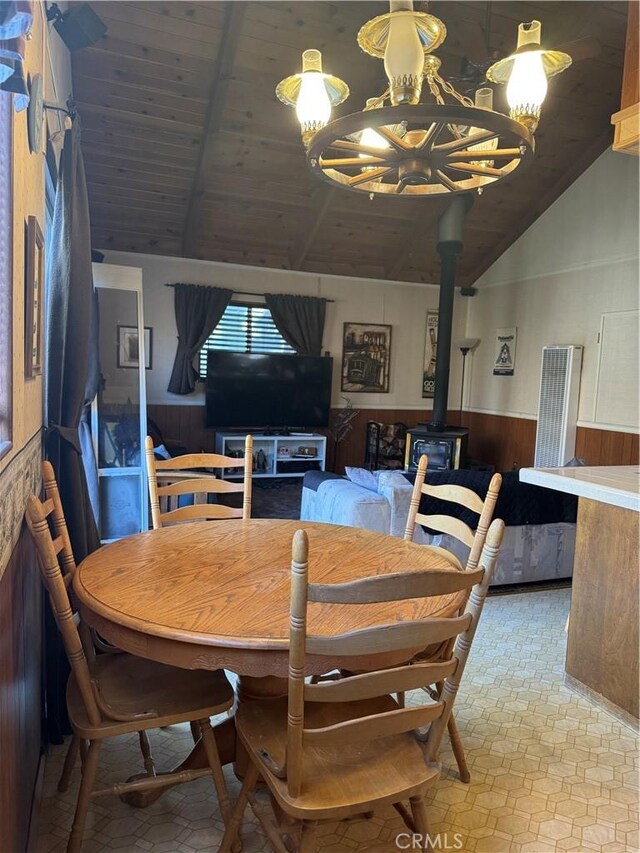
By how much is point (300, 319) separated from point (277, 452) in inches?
65.3

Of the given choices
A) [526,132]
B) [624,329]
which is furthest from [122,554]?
[624,329]

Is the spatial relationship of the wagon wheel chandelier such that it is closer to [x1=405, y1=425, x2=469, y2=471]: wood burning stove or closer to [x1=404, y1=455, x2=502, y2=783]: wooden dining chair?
[x1=404, y1=455, x2=502, y2=783]: wooden dining chair

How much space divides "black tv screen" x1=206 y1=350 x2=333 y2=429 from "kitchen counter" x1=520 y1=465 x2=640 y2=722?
4.33m

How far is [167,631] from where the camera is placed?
122cm

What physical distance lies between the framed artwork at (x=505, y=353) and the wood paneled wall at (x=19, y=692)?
19.9ft

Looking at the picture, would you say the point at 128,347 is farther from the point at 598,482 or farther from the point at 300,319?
the point at 598,482

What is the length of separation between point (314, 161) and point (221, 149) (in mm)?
3465

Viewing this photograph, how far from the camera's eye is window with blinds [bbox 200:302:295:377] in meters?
6.50

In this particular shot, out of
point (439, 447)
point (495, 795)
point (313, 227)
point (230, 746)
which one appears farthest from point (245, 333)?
point (495, 795)

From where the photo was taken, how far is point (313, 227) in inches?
238

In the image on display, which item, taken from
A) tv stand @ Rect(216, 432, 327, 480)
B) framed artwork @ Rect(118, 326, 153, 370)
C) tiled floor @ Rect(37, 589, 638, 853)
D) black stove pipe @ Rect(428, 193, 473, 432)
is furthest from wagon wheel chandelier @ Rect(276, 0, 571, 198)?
tv stand @ Rect(216, 432, 327, 480)

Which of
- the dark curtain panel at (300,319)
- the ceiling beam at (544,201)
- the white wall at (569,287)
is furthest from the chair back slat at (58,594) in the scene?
the ceiling beam at (544,201)

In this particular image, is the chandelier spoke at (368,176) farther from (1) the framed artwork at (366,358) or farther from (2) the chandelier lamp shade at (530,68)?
(1) the framed artwork at (366,358)

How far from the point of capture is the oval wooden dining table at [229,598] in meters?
1.21
